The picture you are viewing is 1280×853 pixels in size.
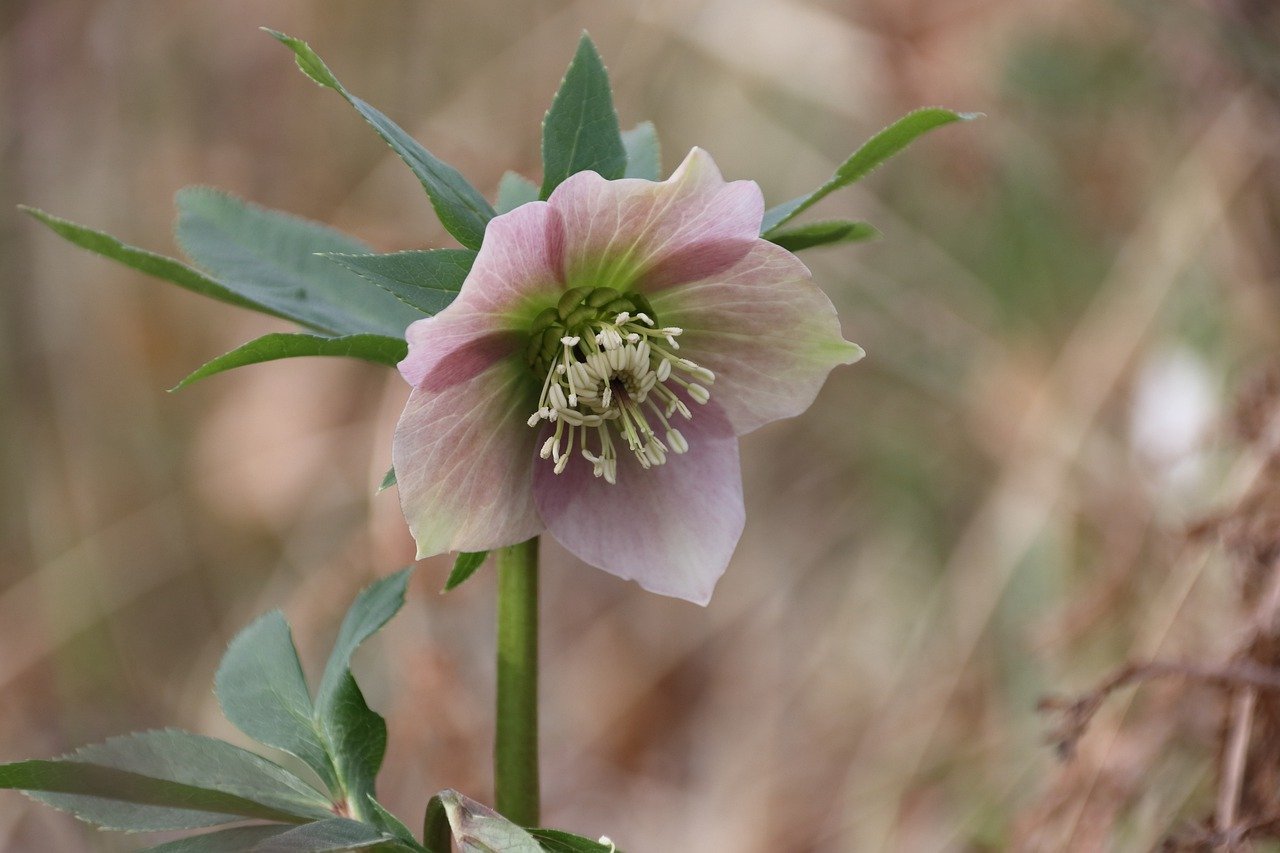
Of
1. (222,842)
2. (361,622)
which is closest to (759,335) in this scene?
(361,622)

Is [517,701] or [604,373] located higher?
[604,373]

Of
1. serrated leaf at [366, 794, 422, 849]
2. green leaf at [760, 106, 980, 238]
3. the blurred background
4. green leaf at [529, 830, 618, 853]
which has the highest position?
the blurred background

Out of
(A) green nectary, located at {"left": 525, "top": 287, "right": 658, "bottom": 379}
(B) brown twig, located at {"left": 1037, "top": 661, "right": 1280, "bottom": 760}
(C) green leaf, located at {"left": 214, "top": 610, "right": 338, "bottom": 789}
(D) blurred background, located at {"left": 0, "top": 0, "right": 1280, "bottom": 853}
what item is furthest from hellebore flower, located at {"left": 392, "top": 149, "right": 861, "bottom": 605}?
(D) blurred background, located at {"left": 0, "top": 0, "right": 1280, "bottom": 853}

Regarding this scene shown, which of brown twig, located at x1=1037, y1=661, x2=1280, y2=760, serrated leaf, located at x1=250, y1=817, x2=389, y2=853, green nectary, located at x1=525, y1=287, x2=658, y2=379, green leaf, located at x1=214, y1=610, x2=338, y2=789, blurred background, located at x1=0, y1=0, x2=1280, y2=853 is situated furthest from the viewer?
blurred background, located at x1=0, y1=0, x2=1280, y2=853

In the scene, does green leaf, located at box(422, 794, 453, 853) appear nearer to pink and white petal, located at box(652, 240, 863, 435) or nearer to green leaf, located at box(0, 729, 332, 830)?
green leaf, located at box(0, 729, 332, 830)

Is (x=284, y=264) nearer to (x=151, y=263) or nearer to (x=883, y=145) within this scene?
(x=151, y=263)

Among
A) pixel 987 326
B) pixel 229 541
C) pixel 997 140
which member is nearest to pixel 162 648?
pixel 229 541

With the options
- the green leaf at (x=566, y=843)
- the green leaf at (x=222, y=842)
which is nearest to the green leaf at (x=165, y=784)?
the green leaf at (x=222, y=842)
